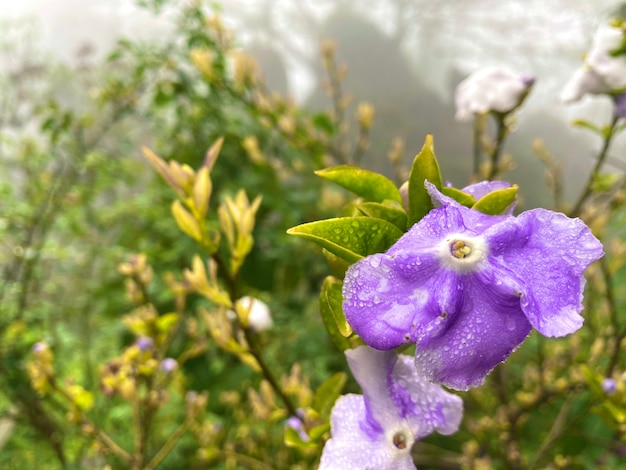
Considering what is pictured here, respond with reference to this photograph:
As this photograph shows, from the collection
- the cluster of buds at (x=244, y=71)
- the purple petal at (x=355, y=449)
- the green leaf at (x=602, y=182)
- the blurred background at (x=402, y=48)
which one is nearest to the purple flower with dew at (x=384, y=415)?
the purple petal at (x=355, y=449)

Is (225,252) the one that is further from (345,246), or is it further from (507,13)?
(507,13)

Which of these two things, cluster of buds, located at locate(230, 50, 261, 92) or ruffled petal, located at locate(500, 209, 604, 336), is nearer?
ruffled petal, located at locate(500, 209, 604, 336)

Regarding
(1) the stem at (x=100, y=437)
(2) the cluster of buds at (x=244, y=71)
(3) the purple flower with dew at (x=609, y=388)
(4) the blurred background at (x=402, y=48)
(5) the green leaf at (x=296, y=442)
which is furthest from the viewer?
(4) the blurred background at (x=402, y=48)

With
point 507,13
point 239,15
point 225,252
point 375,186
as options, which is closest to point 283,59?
point 239,15

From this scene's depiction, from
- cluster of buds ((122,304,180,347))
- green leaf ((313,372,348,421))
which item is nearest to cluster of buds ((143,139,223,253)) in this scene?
green leaf ((313,372,348,421))

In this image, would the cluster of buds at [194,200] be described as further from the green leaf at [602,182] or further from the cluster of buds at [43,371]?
the green leaf at [602,182]

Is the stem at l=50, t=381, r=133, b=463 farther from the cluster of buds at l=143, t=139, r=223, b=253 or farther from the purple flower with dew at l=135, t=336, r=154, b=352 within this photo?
the cluster of buds at l=143, t=139, r=223, b=253
